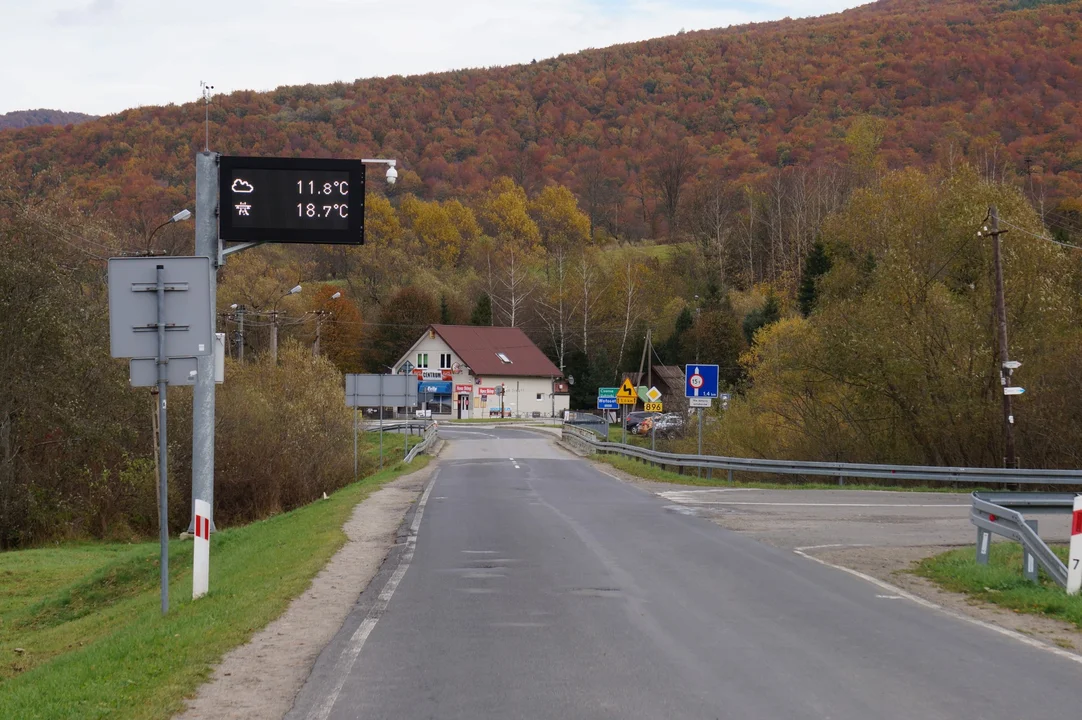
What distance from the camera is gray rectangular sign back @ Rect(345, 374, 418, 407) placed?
40031 mm

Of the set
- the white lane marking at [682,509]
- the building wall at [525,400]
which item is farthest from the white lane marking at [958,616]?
the building wall at [525,400]

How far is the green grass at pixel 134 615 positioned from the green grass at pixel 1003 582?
295 inches

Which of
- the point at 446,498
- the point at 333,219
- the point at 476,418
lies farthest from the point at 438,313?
the point at 333,219

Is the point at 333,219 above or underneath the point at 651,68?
underneath

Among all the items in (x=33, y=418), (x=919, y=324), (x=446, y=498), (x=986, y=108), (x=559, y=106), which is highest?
(x=559, y=106)

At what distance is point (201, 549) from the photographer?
11.8 meters

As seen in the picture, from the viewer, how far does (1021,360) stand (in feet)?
108

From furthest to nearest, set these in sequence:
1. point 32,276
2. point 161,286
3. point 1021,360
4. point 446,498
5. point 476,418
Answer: point 476,418
point 1021,360
point 32,276
point 446,498
point 161,286

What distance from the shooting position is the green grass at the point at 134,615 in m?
7.52

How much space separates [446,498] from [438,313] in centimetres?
7585

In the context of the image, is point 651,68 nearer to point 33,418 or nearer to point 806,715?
point 33,418

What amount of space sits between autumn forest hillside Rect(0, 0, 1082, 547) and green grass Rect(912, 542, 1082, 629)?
1928 cm

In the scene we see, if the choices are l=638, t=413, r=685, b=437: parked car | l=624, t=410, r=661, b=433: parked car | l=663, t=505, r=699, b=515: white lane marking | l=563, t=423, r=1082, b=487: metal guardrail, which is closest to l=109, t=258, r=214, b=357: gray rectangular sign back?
l=663, t=505, r=699, b=515: white lane marking

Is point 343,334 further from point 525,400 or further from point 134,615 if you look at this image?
point 134,615
